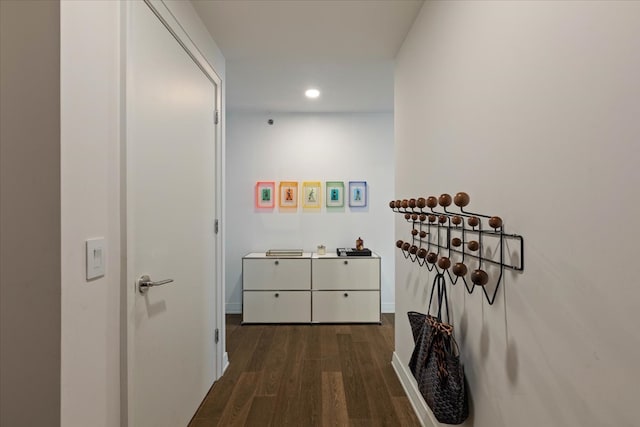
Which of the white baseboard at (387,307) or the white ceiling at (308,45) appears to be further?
the white baseboard at (387,307)

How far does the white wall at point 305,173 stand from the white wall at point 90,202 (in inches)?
103

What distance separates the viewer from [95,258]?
103 cm

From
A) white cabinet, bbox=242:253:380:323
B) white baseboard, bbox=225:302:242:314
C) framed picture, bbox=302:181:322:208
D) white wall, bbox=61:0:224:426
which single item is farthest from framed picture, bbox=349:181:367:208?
white wall, bbox=61:0:224:426

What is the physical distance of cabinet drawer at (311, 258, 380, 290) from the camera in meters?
3.38

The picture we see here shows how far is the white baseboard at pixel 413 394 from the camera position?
1.67m

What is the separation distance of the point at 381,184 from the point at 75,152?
10.6 feet

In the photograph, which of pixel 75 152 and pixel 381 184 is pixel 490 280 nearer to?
pixel 75 152

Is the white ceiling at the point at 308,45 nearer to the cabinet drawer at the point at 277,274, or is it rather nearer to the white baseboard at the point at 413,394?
the cabinet drawer at the point at 277,274

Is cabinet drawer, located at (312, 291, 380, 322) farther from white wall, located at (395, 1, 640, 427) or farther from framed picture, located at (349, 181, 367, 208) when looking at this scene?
white wall, located at (395, 1, 640, 427)

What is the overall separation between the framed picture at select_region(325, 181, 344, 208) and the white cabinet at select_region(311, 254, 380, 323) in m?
0.73

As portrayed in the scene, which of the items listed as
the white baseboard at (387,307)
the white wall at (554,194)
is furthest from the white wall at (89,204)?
the white baseboard at (387,307)

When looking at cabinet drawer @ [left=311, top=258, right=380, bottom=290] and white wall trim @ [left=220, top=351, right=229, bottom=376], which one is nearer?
white wall trim @ [left=220, top=351, right=229, bottom=376]

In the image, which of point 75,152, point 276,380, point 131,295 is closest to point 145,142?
point 75,152

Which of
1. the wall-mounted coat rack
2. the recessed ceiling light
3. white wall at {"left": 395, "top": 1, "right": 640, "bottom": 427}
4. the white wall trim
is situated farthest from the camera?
the recessed ceiling light
